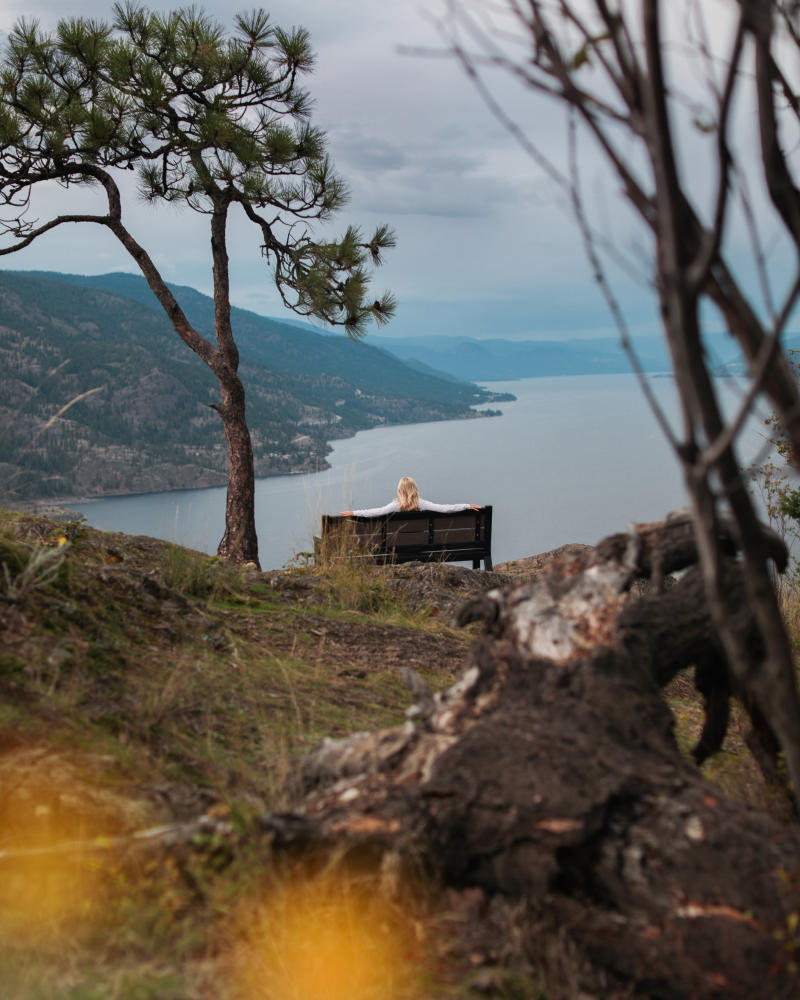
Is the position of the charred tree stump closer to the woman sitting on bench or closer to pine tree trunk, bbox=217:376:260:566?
the woman sitting on bench

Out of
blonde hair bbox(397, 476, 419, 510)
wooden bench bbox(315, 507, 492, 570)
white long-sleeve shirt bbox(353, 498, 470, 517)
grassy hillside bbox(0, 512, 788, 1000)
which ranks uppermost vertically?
blonde hair bbox(397, 476, 419, 510)

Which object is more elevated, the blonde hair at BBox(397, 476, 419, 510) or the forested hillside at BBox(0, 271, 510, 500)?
the forested hillside at BBox(0, 271, 510, 500)

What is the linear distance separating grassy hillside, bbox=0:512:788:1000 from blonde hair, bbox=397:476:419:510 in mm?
4548

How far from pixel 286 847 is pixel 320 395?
66531mm

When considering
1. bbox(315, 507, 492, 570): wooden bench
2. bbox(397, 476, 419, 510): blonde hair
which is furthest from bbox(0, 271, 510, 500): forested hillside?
bbox(397, 476, 419, 510): blonde hair

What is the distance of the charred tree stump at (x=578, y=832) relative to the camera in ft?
5.20

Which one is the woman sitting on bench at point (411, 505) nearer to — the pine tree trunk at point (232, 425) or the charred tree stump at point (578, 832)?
the pine tree trunk at point (232, 425)

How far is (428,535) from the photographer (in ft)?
29.1

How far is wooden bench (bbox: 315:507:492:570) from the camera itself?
8.34m

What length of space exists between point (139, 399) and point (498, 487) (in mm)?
31919

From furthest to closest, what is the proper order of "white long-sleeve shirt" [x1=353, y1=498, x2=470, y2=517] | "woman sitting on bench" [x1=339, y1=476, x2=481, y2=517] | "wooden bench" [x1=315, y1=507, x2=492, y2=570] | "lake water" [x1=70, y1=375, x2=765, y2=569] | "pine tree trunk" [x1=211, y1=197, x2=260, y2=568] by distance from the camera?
"pine tree trunk" [x1=211, y1=197, x2=260, y2=568], "woman sitting on bench" [x1=339, y1=476, x2=481, y2=517], "white long-sleeve shirt" [x1=353, y1=498, x2=470, y2=517], "wooden bench" [x1=315, y1=507, x2=492, y2=570], "lake water" [x1=70, y1=375, x2=765, y2=569]

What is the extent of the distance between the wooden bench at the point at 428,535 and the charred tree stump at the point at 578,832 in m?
5.91

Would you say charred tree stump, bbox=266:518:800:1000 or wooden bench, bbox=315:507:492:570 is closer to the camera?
charred tree stump, bbox=266:518:800:1000

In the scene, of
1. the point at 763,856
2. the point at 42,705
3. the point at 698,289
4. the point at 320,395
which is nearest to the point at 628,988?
the point at 763,856
